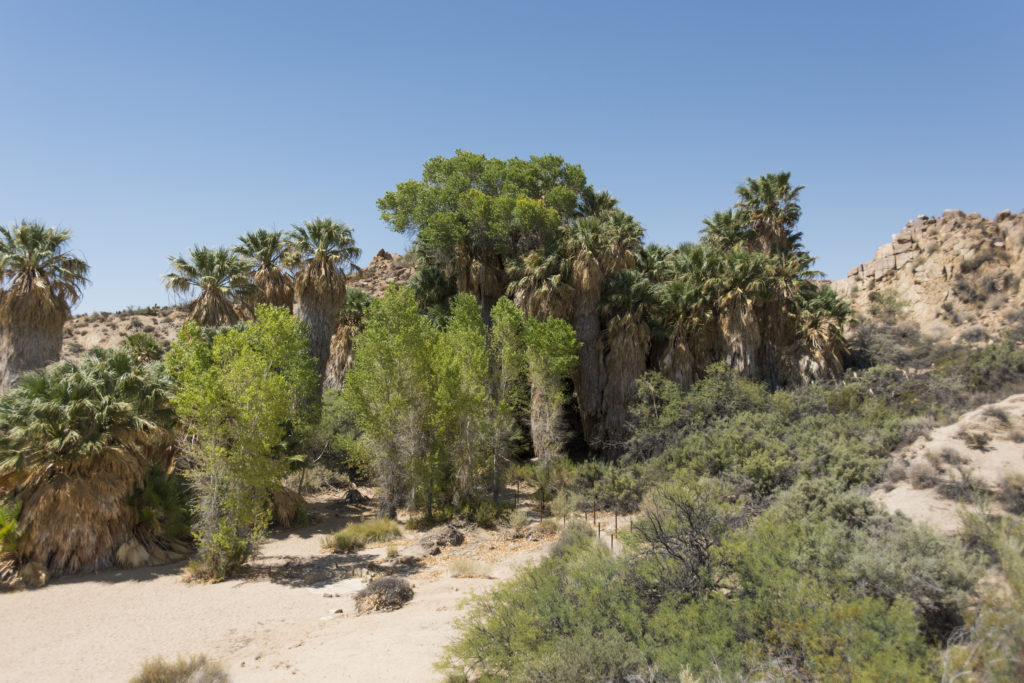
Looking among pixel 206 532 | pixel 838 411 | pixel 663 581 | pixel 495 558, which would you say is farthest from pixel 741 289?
pixel 206 532

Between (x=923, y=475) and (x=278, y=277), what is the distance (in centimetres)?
2465

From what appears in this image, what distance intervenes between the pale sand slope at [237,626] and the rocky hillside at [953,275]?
3142 cm

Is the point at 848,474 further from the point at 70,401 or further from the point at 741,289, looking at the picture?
the point at 70,401

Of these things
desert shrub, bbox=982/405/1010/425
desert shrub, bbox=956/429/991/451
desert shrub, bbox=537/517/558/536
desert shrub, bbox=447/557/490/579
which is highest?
desert shrub, bbox=982/405/1010/425

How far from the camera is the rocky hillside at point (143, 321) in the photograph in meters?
40.0

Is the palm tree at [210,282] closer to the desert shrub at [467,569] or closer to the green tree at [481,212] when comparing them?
the green tree at [481,212]

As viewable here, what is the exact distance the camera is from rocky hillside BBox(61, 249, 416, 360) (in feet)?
131

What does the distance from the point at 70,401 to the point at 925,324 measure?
4087 centimetres

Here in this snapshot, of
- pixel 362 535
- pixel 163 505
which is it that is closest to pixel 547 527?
pixel 362 535

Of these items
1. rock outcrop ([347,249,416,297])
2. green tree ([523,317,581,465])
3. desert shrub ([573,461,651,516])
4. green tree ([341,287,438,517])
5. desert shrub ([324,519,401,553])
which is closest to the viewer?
desert shrub ([324,519,401,553])

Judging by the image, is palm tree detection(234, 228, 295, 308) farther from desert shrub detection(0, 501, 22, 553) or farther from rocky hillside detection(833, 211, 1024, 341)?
rocky hillside detection(833, 211, 1024, 341)

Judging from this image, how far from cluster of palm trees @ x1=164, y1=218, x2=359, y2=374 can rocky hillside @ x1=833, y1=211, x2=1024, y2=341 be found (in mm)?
32817

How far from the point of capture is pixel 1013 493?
10.1 m

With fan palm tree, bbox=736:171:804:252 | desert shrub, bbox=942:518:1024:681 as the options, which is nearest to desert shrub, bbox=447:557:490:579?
desert shrub, bbox=942:518:1024:681
